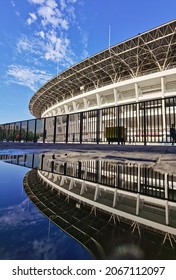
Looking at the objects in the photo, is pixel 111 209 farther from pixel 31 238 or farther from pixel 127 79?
pixel 127 79

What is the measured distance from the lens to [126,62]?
2658 cm

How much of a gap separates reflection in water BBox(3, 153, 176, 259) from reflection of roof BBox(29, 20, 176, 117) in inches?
963

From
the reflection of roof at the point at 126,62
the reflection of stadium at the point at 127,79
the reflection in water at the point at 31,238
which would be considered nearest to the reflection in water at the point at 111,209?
the reflection in water at the point at 31,238

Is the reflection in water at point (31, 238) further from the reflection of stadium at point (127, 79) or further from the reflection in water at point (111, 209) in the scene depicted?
the reflection of stadium at point (127, 79)

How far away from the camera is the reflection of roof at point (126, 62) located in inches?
840

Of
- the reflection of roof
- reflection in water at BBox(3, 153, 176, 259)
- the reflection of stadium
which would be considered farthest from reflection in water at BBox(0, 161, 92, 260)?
the reflection of roof

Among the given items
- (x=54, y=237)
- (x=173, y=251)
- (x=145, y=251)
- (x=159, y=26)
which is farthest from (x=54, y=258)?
(x=159, y=26)

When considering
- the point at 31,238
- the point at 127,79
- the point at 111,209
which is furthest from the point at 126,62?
the point at 31,238

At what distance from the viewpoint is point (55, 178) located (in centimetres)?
235

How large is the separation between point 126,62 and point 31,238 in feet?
98.1

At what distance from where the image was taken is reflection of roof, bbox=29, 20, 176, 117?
21328 millimetres

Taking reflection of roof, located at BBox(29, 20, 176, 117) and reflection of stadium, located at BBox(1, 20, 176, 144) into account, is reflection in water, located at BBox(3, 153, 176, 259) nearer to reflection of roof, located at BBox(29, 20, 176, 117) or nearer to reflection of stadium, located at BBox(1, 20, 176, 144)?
reflection of stadium, located at BBox(1, 20, 176, 144)
